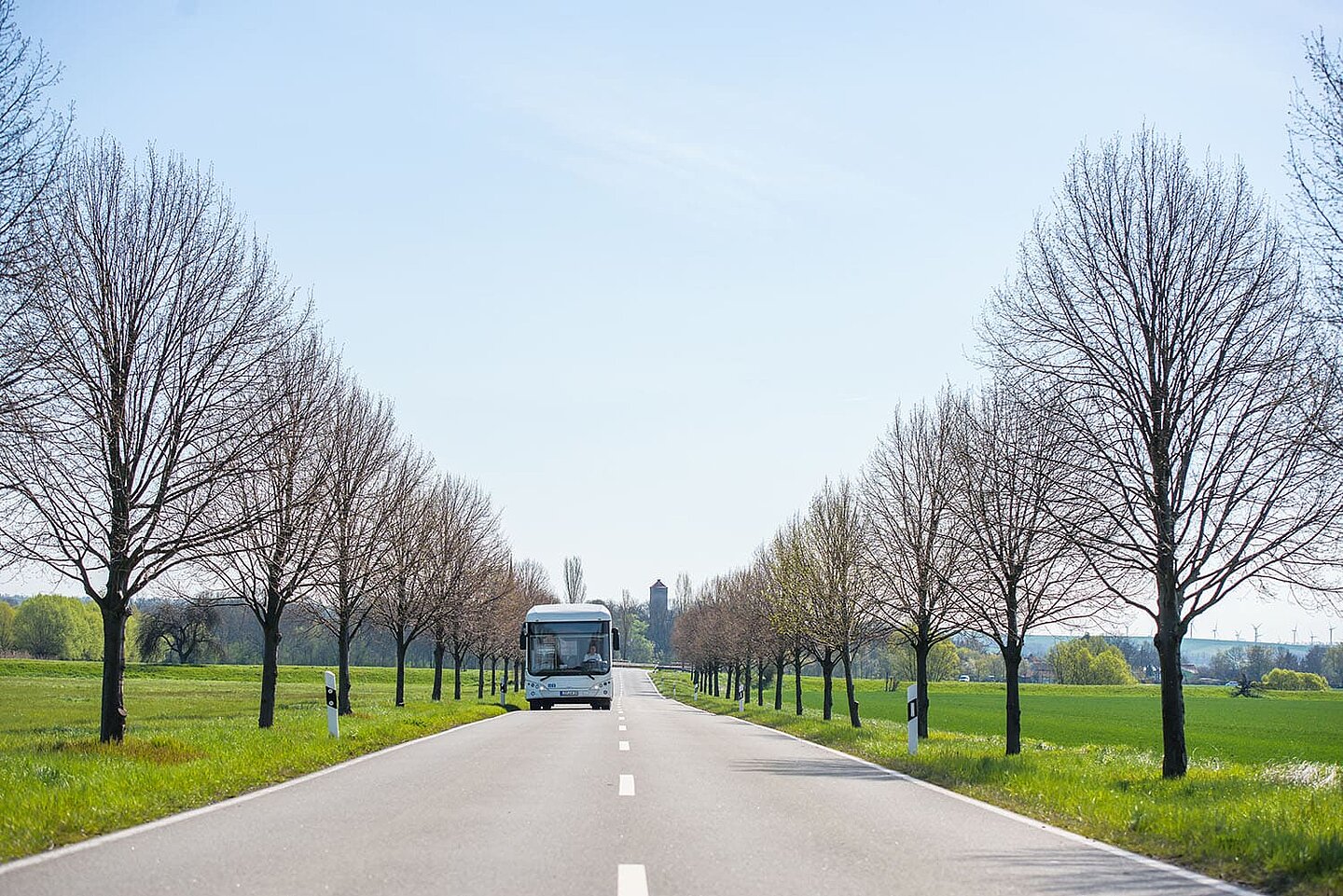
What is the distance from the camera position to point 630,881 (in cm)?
680

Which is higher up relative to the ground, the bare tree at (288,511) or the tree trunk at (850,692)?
the bare tree at (288,511)

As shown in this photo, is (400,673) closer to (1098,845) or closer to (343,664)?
(343,664)

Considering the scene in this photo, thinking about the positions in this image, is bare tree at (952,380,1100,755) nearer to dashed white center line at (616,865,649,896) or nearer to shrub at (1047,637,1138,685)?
dashed white center line at (616,865,649,896)

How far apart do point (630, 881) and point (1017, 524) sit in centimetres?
1526

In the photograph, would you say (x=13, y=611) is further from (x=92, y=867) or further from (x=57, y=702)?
(x=92, y=867)

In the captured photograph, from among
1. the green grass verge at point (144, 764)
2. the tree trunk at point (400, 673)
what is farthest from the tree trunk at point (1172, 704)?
the tree trunk at point (400, 673)

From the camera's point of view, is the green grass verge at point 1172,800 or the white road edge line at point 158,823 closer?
the white road edge line at point 158,823

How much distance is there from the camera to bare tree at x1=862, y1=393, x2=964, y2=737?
87.5 ft

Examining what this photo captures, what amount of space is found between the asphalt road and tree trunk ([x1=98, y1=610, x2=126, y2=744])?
423cm

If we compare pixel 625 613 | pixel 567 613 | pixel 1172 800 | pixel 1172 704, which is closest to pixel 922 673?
pixel 567 613

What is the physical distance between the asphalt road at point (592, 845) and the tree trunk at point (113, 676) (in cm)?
423

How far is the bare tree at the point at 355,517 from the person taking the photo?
1043 inches

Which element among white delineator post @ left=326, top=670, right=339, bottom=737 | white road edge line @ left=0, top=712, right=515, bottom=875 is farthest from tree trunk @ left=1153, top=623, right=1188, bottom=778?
white delineator post @ left=326, top=670, right=339, bottom=737

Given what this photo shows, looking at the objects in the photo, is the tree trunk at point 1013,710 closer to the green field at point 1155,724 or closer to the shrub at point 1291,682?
the green field at point 1155,724
